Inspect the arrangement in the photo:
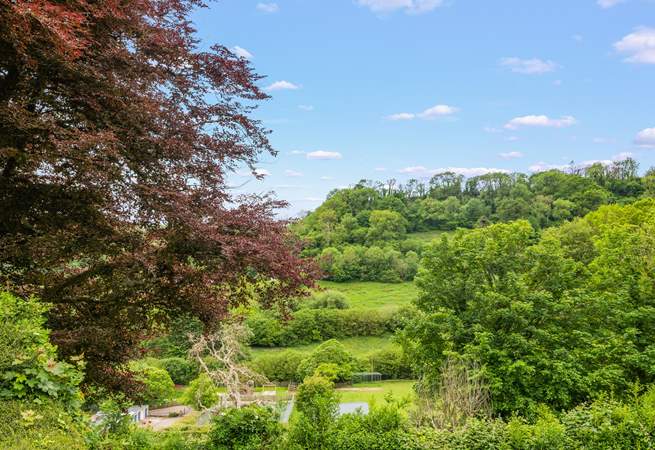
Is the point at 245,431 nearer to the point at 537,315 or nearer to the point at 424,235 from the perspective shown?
the point at 537,315

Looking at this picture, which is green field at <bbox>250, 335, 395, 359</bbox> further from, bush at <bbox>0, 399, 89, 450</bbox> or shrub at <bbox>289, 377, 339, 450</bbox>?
bush at <bbox>0, 399, 89, 450</bbox>

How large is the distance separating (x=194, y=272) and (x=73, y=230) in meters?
1.33

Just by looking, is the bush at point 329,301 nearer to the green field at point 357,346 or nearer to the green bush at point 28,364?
the green field at point 357,346

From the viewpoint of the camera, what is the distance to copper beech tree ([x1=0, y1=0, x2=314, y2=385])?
3982 mm

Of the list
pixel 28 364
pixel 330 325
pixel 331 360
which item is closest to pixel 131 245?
pixel 28 364

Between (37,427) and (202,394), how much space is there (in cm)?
2485

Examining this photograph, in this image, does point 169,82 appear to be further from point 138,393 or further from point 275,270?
point 138,393

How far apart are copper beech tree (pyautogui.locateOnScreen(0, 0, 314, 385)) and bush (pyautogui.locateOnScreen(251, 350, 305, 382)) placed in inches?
1495

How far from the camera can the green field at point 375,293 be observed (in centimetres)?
6081

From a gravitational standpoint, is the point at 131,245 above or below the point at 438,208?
below

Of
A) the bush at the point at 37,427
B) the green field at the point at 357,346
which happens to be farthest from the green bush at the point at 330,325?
the bush at the point at 37,427

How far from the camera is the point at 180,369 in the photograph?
40.9m

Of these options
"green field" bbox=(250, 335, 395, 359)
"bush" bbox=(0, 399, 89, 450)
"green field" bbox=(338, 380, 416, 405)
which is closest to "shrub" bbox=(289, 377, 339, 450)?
"bush" bbox=(0, 399, 89, 450)

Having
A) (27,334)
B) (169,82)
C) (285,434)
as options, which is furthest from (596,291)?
(27,334)
